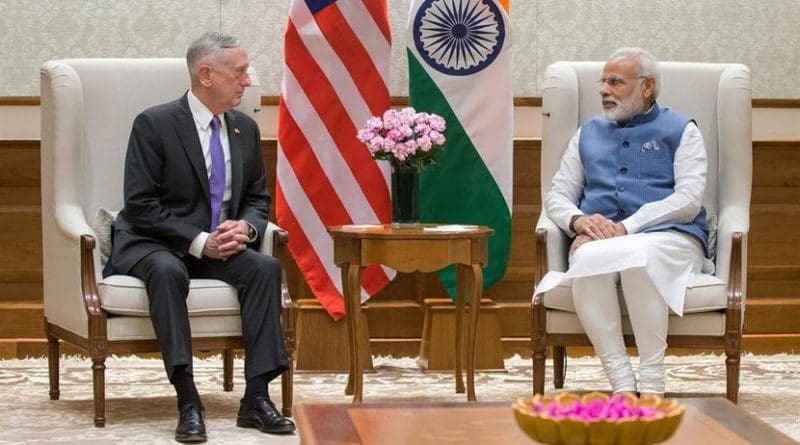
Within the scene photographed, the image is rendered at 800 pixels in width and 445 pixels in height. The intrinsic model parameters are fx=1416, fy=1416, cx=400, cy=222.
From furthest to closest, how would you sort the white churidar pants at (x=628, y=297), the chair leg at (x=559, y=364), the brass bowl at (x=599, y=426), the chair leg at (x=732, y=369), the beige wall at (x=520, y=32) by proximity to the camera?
1. the beige wall at (x=520, y=32)
2. the chair leg at (x=559, y=364)
3. the chair leg at (x=732, y=369)
4. the white churidar pants at (x=628, y=297)
5. the brass bowl at (x=599, y=426)

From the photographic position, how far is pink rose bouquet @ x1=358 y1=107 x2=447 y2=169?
17.0ft

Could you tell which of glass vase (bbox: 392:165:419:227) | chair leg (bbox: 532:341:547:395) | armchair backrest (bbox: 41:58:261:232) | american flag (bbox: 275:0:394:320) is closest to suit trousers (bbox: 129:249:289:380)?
armchair backrest (bbox: 41:58:261:232)

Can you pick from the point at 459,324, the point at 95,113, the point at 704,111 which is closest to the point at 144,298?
the point at 95,113

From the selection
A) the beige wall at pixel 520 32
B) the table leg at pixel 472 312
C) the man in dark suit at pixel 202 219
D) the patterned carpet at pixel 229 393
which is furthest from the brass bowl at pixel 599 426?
the beige wall at pixel 520 32

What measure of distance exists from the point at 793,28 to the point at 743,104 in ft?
4.62

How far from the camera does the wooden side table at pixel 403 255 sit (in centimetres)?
484

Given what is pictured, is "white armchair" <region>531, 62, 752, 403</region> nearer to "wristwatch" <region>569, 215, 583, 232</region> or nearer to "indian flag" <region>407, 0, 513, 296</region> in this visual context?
"wristwatch" <region>569, 215, 583, 232</region>

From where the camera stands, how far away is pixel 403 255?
4.84m

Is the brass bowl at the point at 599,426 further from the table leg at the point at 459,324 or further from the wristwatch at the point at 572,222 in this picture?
the table leg at the point at 459,324

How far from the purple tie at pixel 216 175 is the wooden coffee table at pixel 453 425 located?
1.75 meters

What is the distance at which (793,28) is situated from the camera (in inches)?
258

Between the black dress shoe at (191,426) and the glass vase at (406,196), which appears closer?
the black dress shoe at (191,426)

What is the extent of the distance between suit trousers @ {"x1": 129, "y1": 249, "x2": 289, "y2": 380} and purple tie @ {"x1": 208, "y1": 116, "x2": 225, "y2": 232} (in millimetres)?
246

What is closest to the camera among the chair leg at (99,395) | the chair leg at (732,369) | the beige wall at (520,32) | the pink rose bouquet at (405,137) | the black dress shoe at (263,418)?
the black dress shoe at (263,418)
